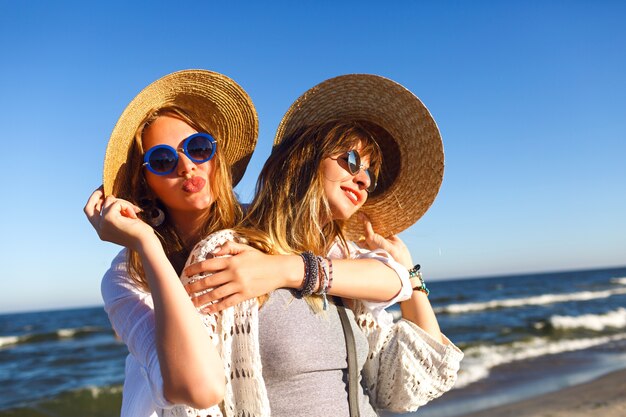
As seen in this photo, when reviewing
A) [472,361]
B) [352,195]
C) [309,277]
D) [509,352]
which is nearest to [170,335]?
[309,277]

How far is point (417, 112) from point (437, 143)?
190 millimetres

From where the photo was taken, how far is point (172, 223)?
2650 mm

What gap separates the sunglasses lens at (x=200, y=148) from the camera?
2535mm

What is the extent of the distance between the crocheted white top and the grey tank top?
0.10 m

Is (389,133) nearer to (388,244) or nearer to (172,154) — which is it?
(388,244)

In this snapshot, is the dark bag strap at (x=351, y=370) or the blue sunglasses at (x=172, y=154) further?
the blue sunglasses at (x=172, y=154)

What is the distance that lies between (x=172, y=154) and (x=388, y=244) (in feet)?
4.17

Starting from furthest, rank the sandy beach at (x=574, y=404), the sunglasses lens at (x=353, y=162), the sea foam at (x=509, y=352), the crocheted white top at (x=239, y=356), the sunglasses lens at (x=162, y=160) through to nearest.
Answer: the sea foam at (x=509, y=352), the sandy beach at (x=574, y=404), the sunglasses lens at (x=353, y=162), the sunglasses lens at (x=162, y=160), the crocheted white top at (x=239, y=356)

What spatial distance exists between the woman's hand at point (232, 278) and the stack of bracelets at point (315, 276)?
0.12 meters

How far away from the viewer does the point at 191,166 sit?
8.18 feet

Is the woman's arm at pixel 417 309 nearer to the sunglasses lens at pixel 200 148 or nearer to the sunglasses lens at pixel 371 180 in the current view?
the sunglasses lens at pixel 371 180

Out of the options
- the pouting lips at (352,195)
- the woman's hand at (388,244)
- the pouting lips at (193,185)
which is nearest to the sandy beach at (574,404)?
the woman's hand at (388,244)

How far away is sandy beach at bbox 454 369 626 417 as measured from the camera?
7.56 meters

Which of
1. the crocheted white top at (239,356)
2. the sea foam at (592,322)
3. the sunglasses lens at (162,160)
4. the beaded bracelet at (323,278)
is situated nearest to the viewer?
the crocheted white top at (239,356)
